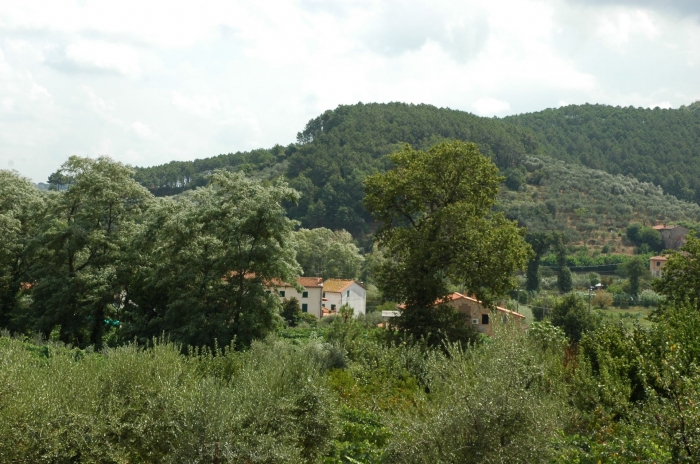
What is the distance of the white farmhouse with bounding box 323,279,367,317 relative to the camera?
232ft

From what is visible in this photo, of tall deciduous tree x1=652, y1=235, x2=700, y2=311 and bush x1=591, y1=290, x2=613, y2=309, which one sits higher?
tall deciduous tree x1=652, y1=235, x2=700, y2=311

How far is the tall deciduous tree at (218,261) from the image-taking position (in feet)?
92.9

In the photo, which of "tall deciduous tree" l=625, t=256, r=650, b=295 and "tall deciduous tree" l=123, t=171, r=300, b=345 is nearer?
"tall deciduous tree" l=123, t=171, r=300, b=345

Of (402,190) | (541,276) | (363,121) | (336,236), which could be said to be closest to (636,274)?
(541,276)

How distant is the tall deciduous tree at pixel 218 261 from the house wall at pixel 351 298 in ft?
131

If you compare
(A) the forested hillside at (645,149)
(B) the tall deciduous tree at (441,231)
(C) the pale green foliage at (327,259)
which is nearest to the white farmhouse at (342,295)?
(C) the pale green foliage at (327,259)

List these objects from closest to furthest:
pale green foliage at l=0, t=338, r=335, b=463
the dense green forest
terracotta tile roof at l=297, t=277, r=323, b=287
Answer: the dense green forest, pale green foliage at l=0, t=338, r=335, b=463, terracotta tile roof at l=297, t=277, r=323, b=287

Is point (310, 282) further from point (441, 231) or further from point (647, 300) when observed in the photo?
point (441, 231)

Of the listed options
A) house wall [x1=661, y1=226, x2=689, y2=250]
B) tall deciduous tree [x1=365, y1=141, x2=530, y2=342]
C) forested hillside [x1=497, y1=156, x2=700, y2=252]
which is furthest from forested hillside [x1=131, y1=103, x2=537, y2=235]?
tall deciduous tree [x1=365, y1=141, x2=530, y2=342]

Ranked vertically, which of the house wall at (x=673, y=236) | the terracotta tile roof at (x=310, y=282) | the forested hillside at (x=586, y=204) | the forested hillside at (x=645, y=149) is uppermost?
the forested hillside at (x=645, y=149)

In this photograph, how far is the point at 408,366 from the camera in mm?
22453

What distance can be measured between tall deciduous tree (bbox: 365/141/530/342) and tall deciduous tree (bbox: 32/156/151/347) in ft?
40.6

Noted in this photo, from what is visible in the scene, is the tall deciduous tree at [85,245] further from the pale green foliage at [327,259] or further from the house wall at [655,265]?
the house wall at [655,265]

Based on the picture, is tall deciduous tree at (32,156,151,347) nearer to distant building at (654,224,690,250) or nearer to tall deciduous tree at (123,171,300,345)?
tall deciduous tree at (123,171,300,345)
